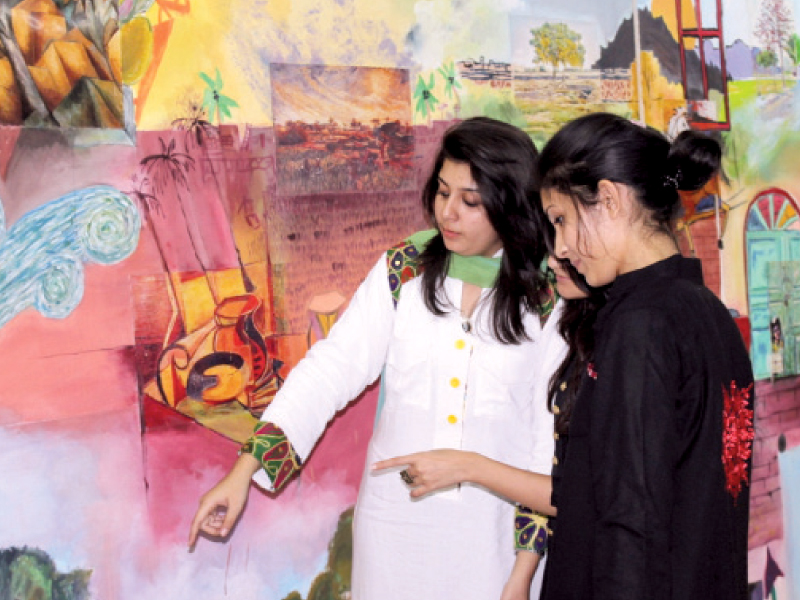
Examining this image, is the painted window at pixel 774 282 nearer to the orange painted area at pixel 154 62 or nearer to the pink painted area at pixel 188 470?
the pink painted area at pixel 188 470

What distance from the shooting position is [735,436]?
48.4 inches

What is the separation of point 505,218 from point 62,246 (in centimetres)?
90

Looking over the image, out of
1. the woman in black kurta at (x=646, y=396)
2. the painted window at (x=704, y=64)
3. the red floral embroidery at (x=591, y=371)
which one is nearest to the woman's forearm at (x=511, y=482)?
the woman in black kurta at (x=646, y=396)

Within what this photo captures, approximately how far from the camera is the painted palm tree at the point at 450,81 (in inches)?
86.4

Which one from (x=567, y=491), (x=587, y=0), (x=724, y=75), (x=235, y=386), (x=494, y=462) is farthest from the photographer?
(x=724, y=75)

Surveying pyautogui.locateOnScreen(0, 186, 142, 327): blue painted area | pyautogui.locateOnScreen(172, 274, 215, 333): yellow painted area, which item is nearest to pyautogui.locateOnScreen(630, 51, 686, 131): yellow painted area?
pyautogui.locateOnScreen(172, 274, 215, 333): yellow painted area

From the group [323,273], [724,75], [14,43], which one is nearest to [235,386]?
[323,273]

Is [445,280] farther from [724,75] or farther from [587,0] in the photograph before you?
[724,75]

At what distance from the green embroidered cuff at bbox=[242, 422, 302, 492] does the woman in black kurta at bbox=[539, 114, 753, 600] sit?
52cm

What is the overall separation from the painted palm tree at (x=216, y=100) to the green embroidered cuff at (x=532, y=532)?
106 cm

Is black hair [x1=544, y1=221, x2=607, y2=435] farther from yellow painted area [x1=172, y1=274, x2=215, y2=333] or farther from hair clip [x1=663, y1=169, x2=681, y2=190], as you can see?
yellow painted area [x1=172, y1=274, x2=215, y2=333]

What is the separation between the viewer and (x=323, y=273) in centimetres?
209

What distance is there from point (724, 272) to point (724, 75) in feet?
1.90

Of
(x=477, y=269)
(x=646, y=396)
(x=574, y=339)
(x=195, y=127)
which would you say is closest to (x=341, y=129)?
(x=195, y=127)
